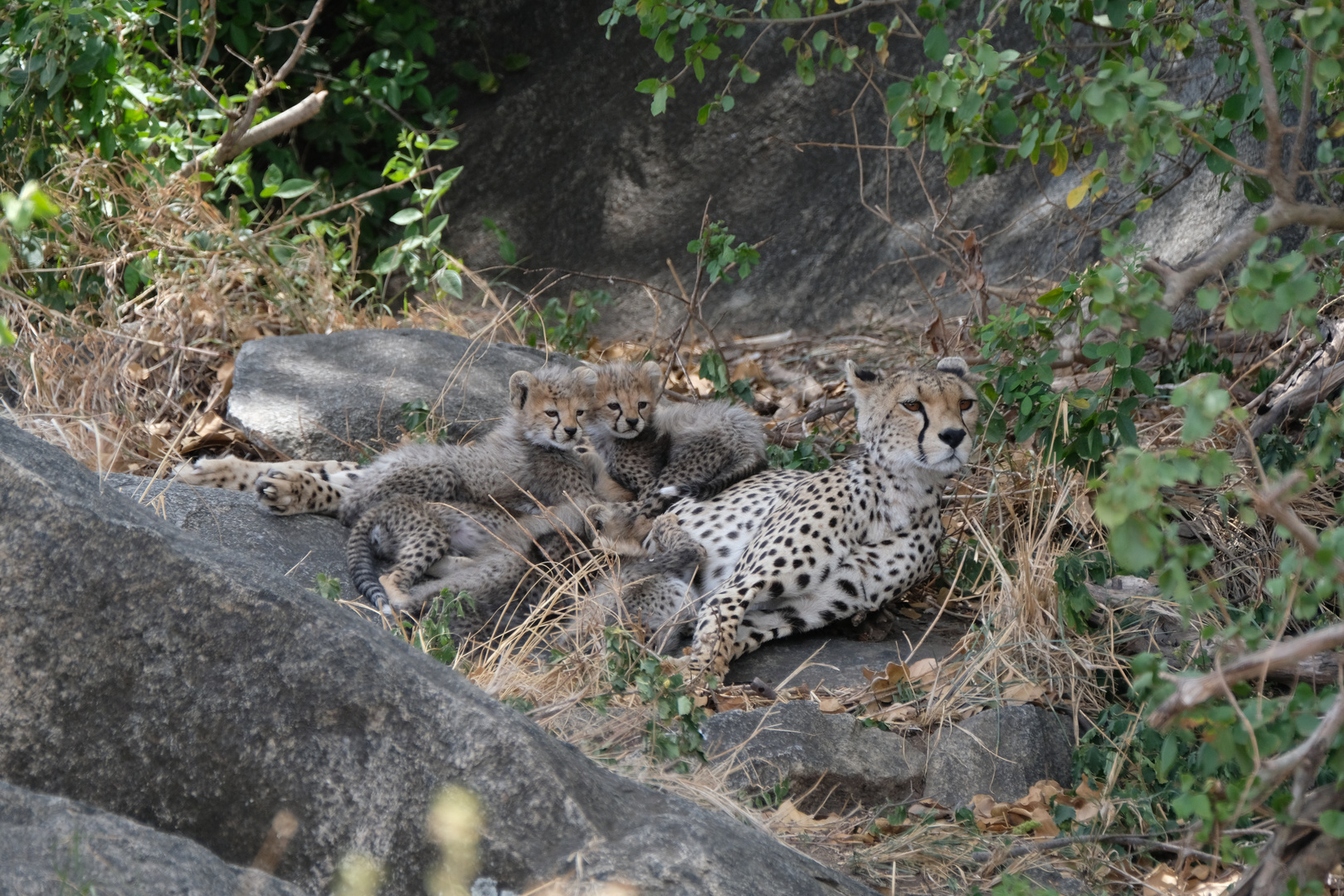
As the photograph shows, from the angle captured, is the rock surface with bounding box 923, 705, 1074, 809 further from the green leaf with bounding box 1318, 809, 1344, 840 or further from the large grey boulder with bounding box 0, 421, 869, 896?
the green leaf with bounding box 1318, 809, 1344, 840

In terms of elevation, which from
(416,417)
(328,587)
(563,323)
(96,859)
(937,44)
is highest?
(937,44)

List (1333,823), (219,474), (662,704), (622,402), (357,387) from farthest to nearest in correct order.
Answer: (357,387) < (622,402) < (219,474) < (662,704) < (1333,823)

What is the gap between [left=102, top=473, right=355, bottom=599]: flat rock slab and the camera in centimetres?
496

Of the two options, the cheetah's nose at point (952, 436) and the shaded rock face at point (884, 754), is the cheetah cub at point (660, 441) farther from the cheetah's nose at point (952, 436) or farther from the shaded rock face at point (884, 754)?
the shaded rock face at point (884, 754)

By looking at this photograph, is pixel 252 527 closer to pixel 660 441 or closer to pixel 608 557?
pixel 608 557

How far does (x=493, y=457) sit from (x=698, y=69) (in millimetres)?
2198

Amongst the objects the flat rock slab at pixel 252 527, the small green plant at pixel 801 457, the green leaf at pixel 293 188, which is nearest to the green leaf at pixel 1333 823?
the flat rock slab at pixel 252 527

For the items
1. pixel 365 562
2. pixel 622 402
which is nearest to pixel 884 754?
pixel 365 562

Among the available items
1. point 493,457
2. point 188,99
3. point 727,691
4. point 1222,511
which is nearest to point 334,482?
point 493,457

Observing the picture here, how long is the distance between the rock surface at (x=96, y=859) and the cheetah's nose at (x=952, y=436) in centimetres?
338

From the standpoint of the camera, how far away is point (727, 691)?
446 cm

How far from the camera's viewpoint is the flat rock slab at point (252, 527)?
4.96 meters

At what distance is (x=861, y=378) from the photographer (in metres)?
5.22

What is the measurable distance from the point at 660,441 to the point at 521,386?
0.74 meters
